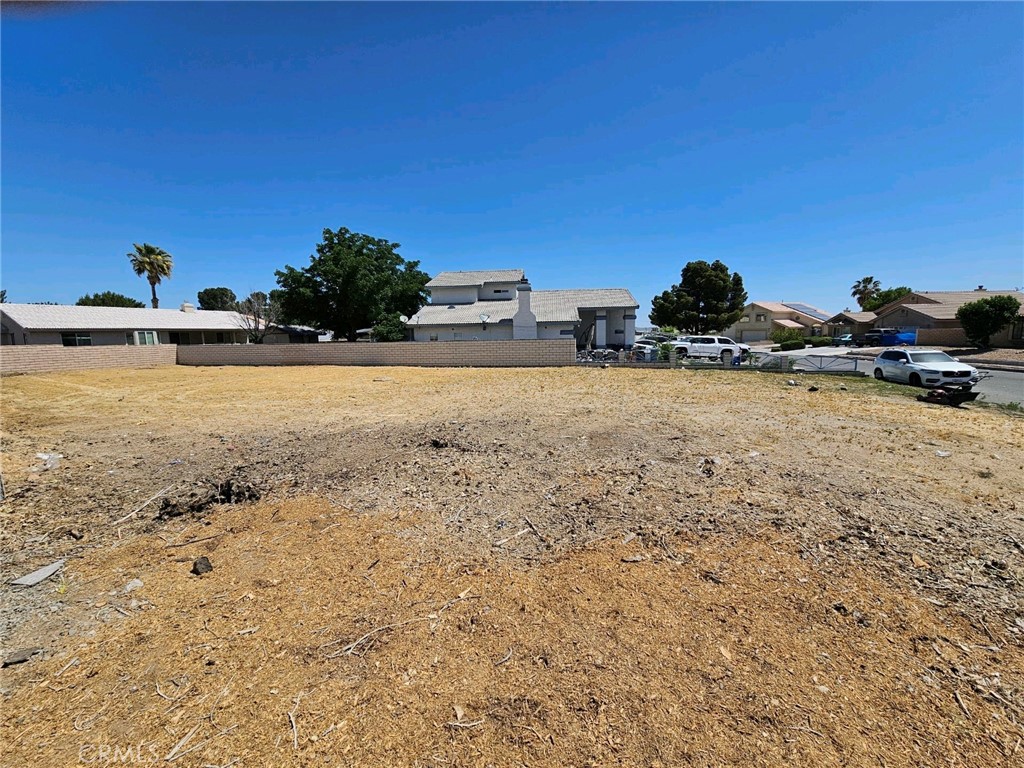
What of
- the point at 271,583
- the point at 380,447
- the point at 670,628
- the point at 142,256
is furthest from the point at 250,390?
the point at 142,256

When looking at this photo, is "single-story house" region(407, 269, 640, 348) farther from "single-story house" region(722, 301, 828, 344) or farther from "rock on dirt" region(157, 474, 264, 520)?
"single-story house" region(722, 301, 828, 344)

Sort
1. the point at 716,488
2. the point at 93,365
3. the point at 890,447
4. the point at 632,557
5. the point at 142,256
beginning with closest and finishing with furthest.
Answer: the point at 632,557 < the point at 716,488 < the point at 890,447 < the point at 93,365 < the point at 142,256

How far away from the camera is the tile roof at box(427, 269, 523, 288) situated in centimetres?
3712

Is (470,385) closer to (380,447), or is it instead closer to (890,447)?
(380,447)

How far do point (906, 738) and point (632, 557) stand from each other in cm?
185

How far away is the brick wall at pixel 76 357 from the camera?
22031 millimetres

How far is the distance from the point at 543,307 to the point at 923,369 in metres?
22.0

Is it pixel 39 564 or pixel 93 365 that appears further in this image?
pixel 93 365

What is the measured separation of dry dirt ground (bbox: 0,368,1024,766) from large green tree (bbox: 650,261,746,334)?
3967 cm

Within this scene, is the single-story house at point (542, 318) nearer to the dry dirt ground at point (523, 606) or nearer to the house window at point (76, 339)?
the house window at point (76, 339)

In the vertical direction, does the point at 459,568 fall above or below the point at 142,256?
below

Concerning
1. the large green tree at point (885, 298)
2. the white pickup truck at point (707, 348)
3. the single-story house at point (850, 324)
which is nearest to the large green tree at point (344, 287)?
the white pickup truck at point (707, 348)

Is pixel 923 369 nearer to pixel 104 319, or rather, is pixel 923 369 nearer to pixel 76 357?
pixel 76 357

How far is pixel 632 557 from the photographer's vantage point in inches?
145
